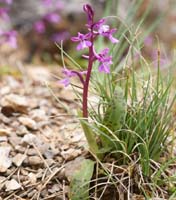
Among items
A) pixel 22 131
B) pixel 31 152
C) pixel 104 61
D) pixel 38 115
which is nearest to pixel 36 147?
pixel 31 152

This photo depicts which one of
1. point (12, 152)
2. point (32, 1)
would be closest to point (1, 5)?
point (32, 1)

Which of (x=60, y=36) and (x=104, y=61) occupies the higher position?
(x=60, y=36)

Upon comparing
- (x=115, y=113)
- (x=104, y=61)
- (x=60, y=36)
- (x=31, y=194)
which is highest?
(x=60, y=36)

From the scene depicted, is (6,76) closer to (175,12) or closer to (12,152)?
(12,152)

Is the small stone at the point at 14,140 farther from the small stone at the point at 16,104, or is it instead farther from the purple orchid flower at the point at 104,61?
the purple orchid flower at the point at 104,61

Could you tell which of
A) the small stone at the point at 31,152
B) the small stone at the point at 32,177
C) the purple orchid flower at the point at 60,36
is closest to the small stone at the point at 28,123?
the small stone at the point at 31,152

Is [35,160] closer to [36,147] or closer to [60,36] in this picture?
[36,147]

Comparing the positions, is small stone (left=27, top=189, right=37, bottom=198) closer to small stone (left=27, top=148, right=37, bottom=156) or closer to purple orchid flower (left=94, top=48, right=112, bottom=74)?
small stone (left=27, top=148, right=37, bottom=156)
